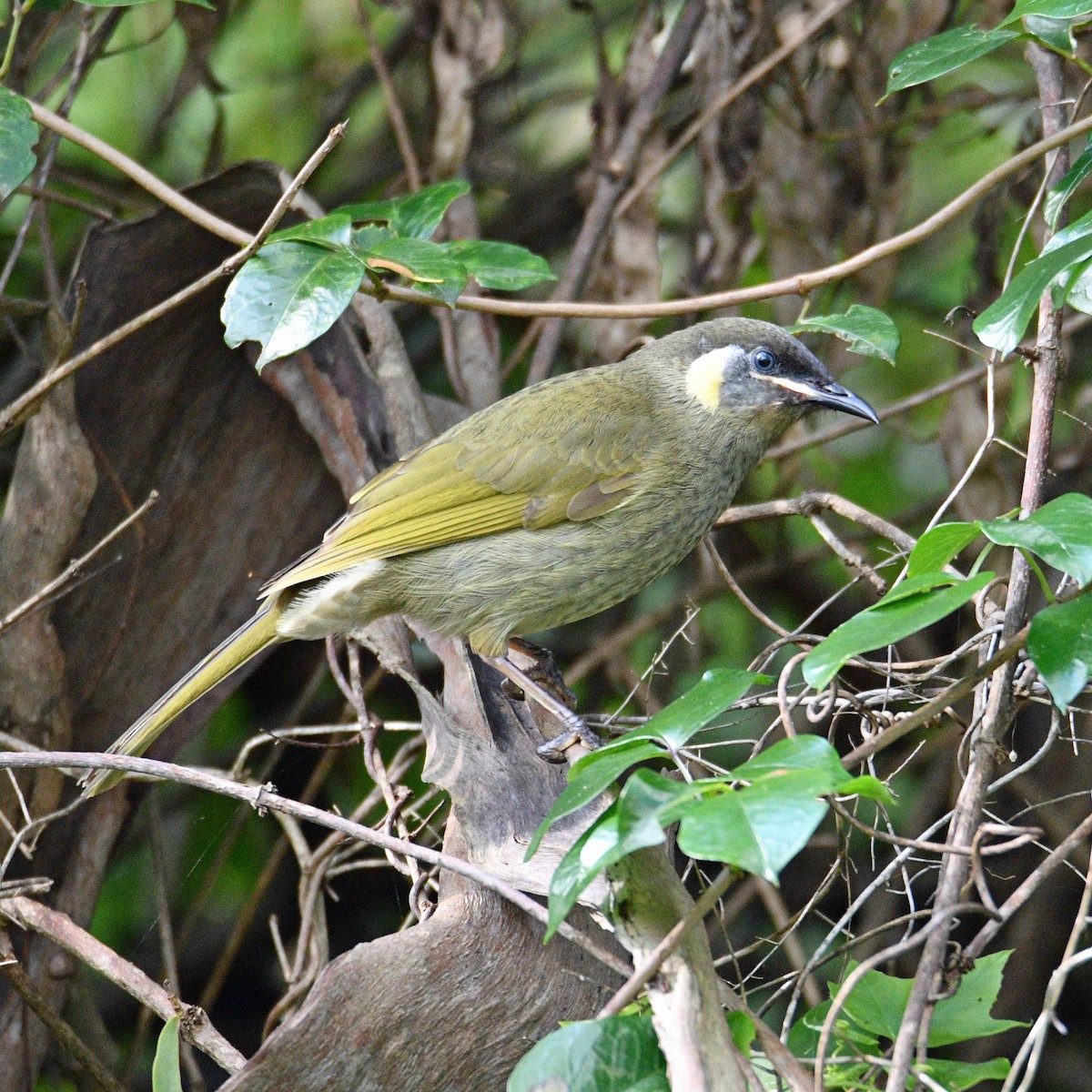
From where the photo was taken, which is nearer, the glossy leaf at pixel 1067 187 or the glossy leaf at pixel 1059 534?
the glossy leaf at pixel 1059 534

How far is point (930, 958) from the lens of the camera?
4.89 feet

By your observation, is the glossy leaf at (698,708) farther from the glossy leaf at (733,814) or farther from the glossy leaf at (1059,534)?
the glossy leaf at (1059,534)

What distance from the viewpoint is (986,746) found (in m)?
1.66

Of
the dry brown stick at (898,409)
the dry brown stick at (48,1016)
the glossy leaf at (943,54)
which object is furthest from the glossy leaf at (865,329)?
the dry brown stick at (48,1016)

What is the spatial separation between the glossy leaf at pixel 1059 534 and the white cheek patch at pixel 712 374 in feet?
5.23

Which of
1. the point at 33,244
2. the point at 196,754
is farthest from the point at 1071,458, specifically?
the point at 33,244

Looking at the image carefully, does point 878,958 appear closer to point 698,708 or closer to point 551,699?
point 698,708

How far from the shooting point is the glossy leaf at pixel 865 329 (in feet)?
7.22

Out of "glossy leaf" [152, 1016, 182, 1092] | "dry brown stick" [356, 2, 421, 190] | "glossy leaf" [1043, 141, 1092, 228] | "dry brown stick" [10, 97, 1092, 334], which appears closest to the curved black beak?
"dry brown stick" [10, 97, 1092, 334]

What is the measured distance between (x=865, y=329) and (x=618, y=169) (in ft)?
5.07

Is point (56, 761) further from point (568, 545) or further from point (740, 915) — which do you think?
point (740, 915)

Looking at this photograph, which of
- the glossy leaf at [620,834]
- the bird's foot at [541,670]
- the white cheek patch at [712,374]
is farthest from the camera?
the bird's foot at [541,670]

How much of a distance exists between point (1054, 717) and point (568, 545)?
4.20ft

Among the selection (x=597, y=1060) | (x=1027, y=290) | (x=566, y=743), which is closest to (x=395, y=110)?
(x=566, y=743)
